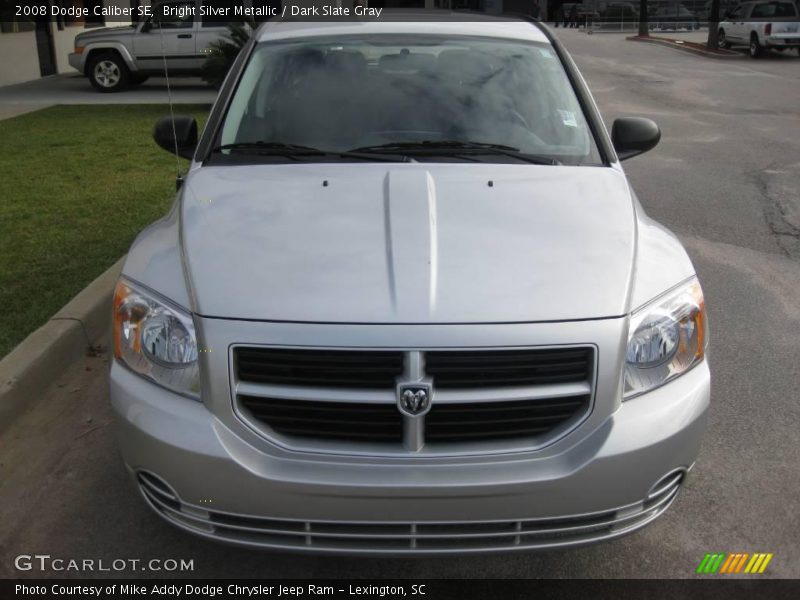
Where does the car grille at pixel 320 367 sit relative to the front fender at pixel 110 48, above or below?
above

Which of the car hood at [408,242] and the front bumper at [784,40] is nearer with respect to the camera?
the car hood at [408,242]

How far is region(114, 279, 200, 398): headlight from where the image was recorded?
2604 millimetres

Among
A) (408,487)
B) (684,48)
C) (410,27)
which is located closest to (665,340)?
(408,487)

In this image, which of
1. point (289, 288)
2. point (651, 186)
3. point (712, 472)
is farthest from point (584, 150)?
point (651, 186)

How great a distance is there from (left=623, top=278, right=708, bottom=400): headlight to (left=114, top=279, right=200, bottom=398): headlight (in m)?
1.30

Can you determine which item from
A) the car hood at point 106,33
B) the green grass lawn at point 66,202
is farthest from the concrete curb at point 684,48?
the green grass lawn at point 66,202

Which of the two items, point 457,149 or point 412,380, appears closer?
point 412,380

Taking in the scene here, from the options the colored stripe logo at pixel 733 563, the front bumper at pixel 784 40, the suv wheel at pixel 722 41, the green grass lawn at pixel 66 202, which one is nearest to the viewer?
the colored stripe logo at pixel 733 563

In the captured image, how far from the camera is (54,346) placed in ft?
14.6

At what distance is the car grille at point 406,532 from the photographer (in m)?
2.47

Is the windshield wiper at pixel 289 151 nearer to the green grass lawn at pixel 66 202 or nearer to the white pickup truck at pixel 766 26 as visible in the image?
the green grass lawn at pixel 66 202

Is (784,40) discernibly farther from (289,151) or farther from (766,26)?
(289,151)

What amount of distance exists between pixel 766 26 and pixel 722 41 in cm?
390

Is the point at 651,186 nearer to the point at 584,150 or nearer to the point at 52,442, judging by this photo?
the point at 584,150
